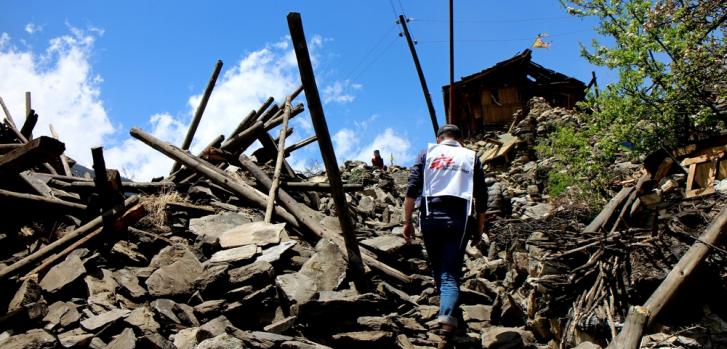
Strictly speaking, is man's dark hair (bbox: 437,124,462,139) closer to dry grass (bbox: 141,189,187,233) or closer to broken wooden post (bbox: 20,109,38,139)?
dry grass (bbox: 141,189,187,233)

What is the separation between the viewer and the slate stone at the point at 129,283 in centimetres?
440

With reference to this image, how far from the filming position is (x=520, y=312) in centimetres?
444

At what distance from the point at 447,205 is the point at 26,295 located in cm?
357

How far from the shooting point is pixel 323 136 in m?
4.47

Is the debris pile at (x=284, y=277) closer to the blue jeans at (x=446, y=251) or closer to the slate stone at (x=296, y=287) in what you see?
the slate stone at (x=296, y=287)

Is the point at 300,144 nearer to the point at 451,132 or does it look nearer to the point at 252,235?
the point at 252,235

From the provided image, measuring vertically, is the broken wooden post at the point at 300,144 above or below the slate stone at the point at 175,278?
above

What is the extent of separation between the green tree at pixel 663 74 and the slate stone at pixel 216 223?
306 inches

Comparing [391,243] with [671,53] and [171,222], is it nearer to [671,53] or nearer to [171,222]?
[171,222]

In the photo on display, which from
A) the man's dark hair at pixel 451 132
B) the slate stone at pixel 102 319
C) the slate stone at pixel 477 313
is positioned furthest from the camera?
the slate stone at pixel 477 313

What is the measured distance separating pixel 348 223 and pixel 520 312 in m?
1.84

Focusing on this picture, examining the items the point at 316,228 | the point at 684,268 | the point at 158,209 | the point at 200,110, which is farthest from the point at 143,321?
the point at 200,110

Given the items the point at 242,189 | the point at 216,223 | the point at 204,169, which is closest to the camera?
the point at 216,223

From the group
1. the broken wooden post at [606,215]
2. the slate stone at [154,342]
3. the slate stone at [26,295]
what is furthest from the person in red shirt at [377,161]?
the slate stone at [154,342]
